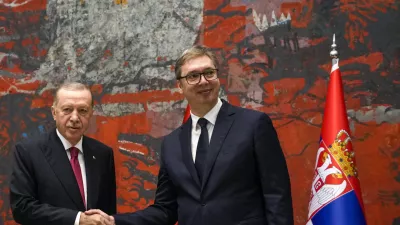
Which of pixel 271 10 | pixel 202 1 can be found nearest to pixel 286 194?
pixel 271 10

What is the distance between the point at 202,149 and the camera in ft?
7.18

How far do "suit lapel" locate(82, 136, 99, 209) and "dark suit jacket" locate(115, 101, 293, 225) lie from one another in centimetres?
54

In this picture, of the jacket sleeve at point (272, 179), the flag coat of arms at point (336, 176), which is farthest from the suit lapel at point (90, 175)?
the flag coat of arms at point (336, 176)

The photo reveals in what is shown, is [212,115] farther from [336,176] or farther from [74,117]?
[336,176]

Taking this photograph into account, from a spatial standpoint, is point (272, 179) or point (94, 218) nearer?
point (272, 179)

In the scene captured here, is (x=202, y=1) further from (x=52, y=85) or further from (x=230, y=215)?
(x=230, y=215)

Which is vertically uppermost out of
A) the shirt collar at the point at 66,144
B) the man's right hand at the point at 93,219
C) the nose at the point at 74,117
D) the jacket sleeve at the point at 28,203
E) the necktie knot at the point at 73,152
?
the nose at the point at 74,117

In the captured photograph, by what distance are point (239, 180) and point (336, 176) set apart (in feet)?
2.97

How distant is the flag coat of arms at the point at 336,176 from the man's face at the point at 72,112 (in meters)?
1.38

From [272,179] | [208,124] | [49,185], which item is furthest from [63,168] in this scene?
[272,179]

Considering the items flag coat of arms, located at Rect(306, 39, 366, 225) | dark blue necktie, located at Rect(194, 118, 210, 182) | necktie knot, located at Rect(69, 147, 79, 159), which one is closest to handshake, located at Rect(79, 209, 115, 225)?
necktie knot, located at Rect(69, 147, 79, 159)

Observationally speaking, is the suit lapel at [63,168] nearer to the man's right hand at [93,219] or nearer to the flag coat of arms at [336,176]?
the man's right hand at [93,219]

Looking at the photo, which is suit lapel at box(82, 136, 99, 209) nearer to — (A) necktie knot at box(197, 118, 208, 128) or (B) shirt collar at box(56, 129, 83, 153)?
(B) shirt collar at box(56, 129, 83, 153)

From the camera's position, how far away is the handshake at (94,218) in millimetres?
2357
